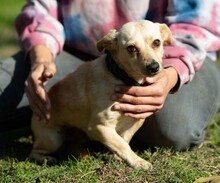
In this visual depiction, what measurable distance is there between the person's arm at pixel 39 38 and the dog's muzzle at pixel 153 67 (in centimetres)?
65

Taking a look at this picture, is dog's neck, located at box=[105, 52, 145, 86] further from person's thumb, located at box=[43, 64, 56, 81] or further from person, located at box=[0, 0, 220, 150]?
person's thumb, located at box=[43, 64, 56, 81]

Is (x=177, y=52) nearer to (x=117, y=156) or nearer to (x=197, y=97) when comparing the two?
(x=197, y=97)

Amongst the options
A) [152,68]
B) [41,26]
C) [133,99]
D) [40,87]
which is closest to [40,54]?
[41,26]

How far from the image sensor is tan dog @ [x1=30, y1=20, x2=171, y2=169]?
9.53ft

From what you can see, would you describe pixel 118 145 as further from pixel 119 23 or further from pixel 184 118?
pixel 119 23

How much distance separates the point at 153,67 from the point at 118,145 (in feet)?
1.62

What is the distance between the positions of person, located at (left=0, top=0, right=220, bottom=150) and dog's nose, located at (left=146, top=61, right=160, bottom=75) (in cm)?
26

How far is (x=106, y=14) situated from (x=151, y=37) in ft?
2.42

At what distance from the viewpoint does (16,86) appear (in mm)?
3869

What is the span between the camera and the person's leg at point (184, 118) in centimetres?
345

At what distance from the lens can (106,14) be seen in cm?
359

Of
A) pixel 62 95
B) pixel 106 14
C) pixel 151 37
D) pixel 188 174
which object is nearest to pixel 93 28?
pixel 106 14

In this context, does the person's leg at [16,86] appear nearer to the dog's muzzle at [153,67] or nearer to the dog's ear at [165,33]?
the dog's ear at [165,33]

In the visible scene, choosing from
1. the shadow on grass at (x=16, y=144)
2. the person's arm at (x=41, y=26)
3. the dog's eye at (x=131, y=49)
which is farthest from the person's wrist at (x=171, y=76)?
the shadow on grass at (x=16, y=144)
